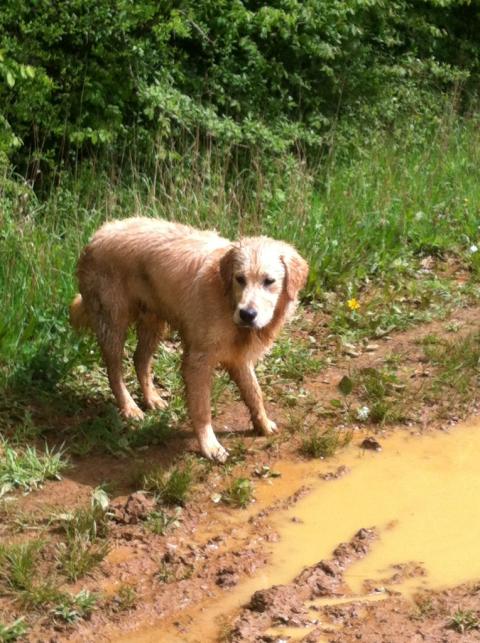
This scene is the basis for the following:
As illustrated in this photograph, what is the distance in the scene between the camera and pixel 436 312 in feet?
26.8

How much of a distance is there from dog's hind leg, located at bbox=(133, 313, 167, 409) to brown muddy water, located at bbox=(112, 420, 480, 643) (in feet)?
3.86

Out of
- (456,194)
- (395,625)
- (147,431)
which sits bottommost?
(147,431)

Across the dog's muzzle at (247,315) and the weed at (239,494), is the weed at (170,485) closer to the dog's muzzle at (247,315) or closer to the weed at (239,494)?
the weed at (239,494)

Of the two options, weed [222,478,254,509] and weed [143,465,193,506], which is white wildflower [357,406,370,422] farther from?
weed [143,465,193,506]

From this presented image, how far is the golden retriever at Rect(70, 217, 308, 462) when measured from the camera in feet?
19.3

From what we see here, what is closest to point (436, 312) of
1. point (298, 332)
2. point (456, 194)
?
point (298, 332)

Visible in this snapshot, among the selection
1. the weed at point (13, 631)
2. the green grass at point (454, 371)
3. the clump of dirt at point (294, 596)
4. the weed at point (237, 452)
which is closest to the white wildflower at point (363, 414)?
the green grass at point (454, 371)


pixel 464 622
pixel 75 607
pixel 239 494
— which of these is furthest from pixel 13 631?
pixel 464 622

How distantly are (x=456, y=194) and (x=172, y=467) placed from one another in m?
5.28

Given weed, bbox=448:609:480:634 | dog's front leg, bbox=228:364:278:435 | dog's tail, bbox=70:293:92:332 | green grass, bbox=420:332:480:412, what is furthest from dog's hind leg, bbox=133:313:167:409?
weed, bbox=448:609:480:634

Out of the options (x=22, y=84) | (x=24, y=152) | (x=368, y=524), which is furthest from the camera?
(x=24, y=152)

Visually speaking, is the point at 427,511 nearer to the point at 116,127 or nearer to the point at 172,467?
the point at 172,467

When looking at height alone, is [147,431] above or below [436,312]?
below

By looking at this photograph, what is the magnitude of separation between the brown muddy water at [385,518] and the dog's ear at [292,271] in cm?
106
